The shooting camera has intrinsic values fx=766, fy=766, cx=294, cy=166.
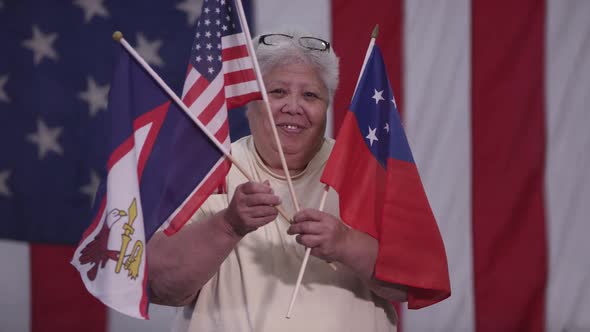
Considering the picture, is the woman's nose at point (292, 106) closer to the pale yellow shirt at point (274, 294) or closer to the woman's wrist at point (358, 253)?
the pale yellow shirt at point (274, 294)

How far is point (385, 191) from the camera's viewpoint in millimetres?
1446

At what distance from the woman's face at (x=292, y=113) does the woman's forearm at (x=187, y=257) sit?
255 mm

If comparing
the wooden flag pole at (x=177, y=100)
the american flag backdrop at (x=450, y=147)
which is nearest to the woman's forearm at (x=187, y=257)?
the wooden flag pole at (x=177, y=100)

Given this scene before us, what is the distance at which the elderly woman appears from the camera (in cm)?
132

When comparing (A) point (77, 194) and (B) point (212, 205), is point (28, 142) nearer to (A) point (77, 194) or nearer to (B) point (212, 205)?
(A) point (77, 194)

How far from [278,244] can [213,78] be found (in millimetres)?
354

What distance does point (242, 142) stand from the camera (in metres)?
1.65

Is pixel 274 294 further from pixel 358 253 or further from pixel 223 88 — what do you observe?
pixel 223 88

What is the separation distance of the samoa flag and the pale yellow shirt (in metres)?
0.16

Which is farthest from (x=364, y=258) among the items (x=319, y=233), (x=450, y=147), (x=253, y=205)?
(x=450, y=147)

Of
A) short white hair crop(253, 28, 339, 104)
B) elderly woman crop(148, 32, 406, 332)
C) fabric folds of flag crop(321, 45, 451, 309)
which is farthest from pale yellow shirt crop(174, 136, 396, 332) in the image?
short white hair crop(253, 28, 339, 104)

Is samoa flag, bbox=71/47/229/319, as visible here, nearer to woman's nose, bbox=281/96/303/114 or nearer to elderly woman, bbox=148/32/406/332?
elderly woman, bbox=148/32/406/332

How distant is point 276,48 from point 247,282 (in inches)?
18.3

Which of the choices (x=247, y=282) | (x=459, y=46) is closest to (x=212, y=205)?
(x=247, y=282)
